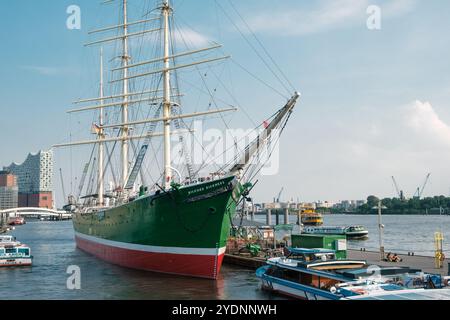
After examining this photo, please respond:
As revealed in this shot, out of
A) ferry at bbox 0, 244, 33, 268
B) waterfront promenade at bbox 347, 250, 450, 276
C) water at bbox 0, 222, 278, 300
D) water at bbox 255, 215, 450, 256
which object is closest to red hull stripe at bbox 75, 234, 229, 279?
water at bbox 0, 222, 278, 300

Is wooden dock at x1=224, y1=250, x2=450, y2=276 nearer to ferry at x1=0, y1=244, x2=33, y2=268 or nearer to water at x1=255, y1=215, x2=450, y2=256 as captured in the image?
water at x1=255, y1=215, x2=450, y2=256

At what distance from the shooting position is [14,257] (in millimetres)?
38750

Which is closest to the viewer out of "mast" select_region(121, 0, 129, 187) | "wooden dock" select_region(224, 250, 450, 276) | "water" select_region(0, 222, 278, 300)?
"water" select_region(0, 222, 278, 300)

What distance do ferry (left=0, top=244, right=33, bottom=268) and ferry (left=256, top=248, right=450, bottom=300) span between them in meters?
22.7

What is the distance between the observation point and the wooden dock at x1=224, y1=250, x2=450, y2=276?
28.4m

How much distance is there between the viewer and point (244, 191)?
1284 inches

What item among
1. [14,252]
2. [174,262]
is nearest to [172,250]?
[174,262]

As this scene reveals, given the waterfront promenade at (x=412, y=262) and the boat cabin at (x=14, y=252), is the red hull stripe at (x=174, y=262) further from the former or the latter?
the waterfront promenade at (x=412, y=262)

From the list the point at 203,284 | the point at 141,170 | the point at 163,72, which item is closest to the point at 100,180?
the point at 141,170

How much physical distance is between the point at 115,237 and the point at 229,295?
53.8 feet

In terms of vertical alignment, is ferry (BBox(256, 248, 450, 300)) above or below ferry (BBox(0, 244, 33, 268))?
above
